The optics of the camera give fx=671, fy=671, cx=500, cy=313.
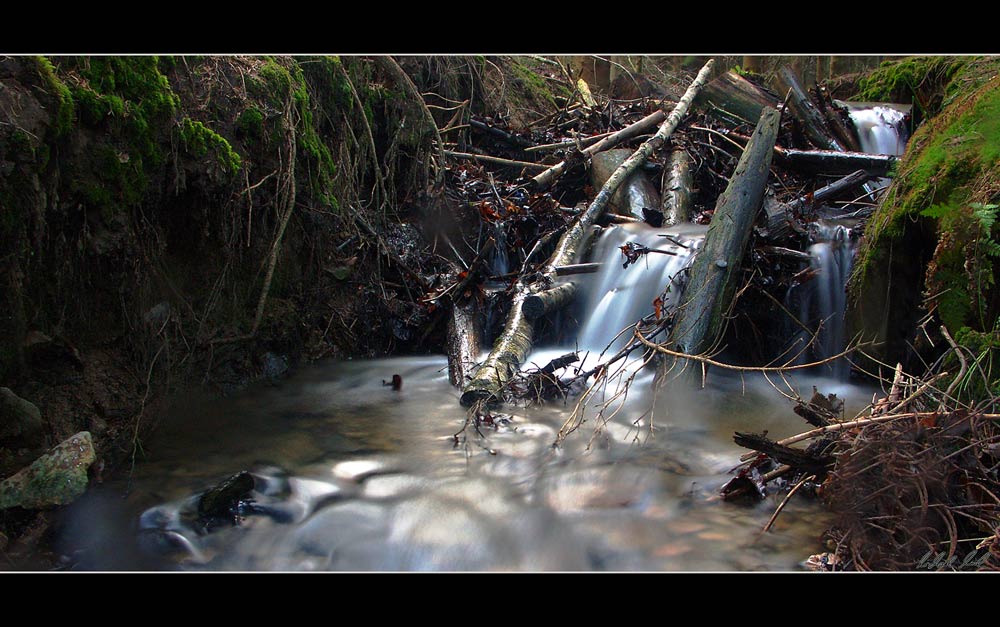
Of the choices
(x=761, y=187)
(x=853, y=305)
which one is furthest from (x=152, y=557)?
(x=761, y=187)

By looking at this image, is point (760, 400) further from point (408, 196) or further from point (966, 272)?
point (408, 196)

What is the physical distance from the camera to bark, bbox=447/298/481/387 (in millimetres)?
4476

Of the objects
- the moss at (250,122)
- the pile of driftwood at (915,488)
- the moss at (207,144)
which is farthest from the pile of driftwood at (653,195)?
the moss at (207,144)

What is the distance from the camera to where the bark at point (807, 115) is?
271 inches

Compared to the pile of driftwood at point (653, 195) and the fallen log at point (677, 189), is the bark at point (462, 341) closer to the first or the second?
the pile of driftwood at point (653, 195)

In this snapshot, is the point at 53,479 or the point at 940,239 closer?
the point at 53,479

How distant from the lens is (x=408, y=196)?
6094 millimetres

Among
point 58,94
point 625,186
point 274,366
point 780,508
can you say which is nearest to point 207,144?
point 58,94

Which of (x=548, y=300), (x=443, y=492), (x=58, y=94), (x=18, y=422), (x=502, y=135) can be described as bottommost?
(x=443, y=492)

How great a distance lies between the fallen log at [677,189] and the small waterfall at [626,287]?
0.65 meters

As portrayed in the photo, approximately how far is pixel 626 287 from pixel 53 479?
148 inches

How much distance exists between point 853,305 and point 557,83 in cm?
626

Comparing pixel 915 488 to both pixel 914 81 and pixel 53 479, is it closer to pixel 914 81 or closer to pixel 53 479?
pixel 53 479

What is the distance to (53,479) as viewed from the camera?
8.54 feet
